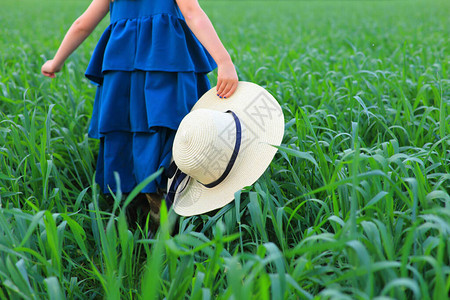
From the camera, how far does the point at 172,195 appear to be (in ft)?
5.09

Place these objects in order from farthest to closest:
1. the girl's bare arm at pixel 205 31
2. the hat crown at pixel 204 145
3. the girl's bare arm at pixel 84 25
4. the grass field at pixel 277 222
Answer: the girl's bare arm at pixel 84 25 < the girl's bare arm at pixel 205 31 < the hat crown at pixel 204 145 < the grass field at pixel 277 222

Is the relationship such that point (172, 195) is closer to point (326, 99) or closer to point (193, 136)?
point (193, 136)

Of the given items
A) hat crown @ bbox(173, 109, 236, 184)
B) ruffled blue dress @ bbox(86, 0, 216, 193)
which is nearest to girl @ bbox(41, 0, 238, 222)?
ruffled blue dress @ bbox(86, 0, 216, 193)

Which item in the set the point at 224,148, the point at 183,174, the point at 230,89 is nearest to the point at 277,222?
the point at 224,148

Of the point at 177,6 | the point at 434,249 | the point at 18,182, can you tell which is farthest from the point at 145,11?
the point at 434,249

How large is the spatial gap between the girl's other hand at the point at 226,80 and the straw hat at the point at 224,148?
1.1 inches

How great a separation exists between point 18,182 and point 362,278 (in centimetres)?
135

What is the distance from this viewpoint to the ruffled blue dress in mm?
1526

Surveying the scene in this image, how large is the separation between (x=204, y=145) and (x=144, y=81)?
0.40 meters

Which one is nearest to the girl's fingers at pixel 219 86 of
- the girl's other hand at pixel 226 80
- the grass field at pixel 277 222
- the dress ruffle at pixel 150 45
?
the girl's other hand at pixel 226 80

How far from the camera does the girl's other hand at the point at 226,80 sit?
58.4 inches

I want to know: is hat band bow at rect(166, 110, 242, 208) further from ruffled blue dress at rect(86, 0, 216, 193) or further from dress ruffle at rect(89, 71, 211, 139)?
dress ruffle at rect(89, 71, 211, 139)

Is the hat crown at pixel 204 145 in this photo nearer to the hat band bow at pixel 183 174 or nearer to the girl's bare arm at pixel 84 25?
the hat band bow at pixel 183 174

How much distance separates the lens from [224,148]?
4.54 feet
